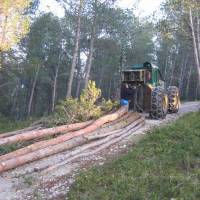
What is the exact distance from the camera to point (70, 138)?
12.1 m

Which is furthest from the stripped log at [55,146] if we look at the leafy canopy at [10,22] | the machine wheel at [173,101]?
the leafy canopy at [10,22]

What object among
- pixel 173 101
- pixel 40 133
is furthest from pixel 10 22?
pixel 40 133

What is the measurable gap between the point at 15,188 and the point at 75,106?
6105mm

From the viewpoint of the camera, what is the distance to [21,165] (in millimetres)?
10070

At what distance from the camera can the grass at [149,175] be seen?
740 cm

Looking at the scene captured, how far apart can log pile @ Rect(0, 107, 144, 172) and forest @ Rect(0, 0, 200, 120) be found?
4133 millimetres

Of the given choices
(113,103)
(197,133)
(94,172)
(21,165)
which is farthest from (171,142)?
(113,103)

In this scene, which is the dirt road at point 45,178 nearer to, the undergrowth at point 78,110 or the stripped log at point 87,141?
the stripped log at point 87,141

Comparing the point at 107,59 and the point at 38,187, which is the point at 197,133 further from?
the point at 107,59

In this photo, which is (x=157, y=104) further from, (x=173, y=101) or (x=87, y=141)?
(x=87, y=141)

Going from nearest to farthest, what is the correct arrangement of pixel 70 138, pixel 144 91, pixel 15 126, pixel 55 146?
pixel 55 146, pixel 70 138, pixel 144 91, pixel 15 126

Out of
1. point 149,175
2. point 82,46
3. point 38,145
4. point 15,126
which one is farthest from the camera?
point 82,46

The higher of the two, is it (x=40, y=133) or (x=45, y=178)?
(x=40, y=133)

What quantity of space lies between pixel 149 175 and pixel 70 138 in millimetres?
4302
